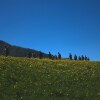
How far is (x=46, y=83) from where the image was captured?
3794cm

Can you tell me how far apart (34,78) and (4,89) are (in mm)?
6349

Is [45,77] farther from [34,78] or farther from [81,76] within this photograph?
[81,76]

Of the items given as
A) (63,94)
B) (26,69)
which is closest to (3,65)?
(26,69)

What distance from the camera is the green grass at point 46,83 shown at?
108 ft

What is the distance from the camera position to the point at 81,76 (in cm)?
4466

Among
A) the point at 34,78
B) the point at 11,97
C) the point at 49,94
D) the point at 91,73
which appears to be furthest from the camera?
the point at 91,73

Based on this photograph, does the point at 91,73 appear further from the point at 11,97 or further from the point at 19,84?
the point at 11,97

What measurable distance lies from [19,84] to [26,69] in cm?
832

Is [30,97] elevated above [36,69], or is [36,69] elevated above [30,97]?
[36,69]

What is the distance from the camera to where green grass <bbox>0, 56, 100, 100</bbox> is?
3306 cm

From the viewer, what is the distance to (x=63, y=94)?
1335 inches

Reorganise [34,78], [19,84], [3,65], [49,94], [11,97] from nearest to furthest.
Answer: [11,97]
[49,94]
[19,84]
[34,78]
[3,65]

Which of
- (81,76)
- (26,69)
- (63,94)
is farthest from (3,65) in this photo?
(63,94)

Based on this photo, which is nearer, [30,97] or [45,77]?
[30,97]
